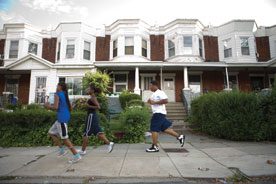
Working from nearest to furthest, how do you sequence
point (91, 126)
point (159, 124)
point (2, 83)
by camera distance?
point (91, 126) < point (159, 124) < point (2, 83)

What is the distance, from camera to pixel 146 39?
18.6m

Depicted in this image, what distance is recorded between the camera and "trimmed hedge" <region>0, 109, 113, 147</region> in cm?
702

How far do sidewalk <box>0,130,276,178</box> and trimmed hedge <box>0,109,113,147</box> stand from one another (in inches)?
55.7

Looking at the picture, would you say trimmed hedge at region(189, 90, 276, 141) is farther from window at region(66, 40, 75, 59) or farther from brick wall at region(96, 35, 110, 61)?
window at region(66, 40, 75, 59)

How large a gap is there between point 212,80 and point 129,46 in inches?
301

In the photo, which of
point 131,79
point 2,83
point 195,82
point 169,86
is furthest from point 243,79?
point 2,83

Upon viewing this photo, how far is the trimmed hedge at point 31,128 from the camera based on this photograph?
7023mm

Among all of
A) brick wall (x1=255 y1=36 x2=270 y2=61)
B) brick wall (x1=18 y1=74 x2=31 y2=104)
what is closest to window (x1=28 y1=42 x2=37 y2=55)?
brick wall (x1=18 y1=74 x2=31 y2=104)

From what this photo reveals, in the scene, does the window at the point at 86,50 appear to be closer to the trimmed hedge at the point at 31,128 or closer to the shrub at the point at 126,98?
the shrub at the point at 126,98

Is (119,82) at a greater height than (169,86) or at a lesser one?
greater

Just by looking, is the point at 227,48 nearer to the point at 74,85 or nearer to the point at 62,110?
the point at 74,85

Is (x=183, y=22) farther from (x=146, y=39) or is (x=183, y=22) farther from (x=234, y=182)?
(x=234, y=182)

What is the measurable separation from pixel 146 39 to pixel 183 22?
11.5 ft

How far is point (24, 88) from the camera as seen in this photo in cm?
1772
